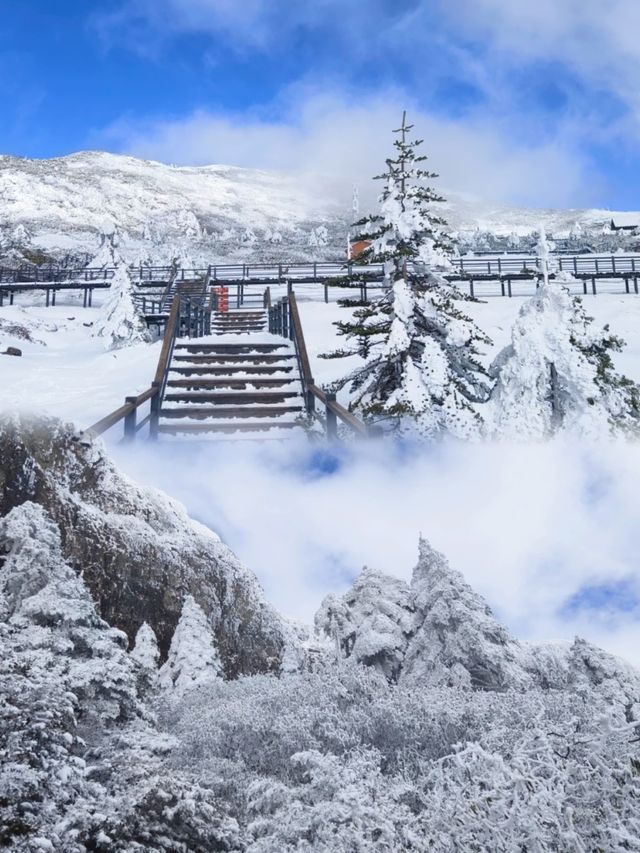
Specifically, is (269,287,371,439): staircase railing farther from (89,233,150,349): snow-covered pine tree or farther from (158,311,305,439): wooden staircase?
(89,233,150,349): snow-covered pine tree

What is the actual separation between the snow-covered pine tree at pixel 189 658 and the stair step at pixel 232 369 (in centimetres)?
470

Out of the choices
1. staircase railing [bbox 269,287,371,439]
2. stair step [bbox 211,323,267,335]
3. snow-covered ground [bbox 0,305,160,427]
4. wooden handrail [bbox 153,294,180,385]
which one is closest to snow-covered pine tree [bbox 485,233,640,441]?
staircase railing [bbox 269,287,371,439]

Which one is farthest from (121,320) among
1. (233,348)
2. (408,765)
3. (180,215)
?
(180,215)

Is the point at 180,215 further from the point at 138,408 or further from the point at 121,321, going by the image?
the point at 138,408

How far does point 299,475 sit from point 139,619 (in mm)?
5830

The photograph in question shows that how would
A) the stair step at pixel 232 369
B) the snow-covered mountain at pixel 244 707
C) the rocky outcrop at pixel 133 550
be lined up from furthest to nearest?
the stair step at pixel 232 369 → the rocky outcrop at pixel 133 550 → the snow-covered mountain at pixel 244 707

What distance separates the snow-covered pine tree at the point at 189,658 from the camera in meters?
10.9

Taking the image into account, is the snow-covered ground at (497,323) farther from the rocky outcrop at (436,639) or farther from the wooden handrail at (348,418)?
the rocky outcrop at (436,639)

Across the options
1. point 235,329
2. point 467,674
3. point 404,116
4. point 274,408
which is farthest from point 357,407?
point 235,329

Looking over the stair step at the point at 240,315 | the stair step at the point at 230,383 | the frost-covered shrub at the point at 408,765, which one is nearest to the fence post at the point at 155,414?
the stair step at the point at 230,383

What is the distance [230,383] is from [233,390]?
0.81 ft

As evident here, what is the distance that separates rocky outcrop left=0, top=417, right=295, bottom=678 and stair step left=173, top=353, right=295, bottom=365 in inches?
101

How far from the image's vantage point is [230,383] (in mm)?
9055

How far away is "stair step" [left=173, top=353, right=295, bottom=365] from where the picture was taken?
1016cm
